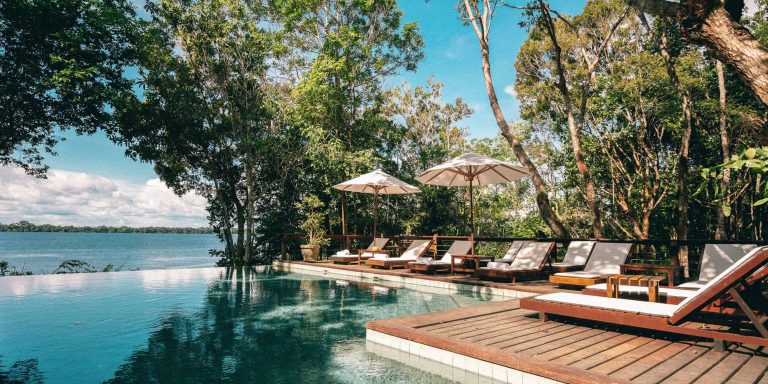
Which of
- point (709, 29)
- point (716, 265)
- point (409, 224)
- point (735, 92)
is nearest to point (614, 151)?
point (735, 92)

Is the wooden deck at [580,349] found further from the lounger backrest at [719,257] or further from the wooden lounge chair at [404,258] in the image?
the wooden lounge chair at [404,258]

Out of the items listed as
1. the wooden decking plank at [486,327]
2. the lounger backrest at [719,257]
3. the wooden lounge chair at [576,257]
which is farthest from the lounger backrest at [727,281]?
the wooden lounge chair at [576,257]

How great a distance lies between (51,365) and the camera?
4.05m

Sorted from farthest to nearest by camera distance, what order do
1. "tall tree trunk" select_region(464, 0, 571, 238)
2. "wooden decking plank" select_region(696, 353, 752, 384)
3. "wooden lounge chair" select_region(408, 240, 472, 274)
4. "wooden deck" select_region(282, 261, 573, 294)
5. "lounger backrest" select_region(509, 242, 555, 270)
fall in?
"tall tree trunk" select_region(464, 0, 571, 238) < "wooden lounge chair" select_region(408, 240, 472, 274) < "lounger backrest" select_region(509, 242, 555, 270) < "wooden deck" select_region(282, 261, 573, 294) < "wooden decking plank" select_region(696, 353, 752, 384)

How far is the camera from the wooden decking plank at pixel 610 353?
3.03 metres

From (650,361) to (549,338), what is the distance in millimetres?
838

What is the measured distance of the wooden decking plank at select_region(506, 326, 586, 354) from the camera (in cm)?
349

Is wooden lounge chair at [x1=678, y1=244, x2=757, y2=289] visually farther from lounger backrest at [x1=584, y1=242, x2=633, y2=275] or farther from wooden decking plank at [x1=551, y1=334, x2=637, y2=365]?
wooden decking plank at [x1=551, y1=334, x2=637, y2=365]

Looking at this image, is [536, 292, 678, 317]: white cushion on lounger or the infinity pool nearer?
[536, 292, 678, 317]: white cushion on lounger

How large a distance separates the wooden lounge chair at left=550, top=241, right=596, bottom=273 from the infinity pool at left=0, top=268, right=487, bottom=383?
1814mm

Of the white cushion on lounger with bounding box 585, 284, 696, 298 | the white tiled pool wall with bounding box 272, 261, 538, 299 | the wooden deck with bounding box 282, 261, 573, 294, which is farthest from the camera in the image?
the white tiled pool wall with bounding box 272, 261, 538, 299

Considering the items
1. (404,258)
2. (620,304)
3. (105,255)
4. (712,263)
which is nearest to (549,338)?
(620,304)

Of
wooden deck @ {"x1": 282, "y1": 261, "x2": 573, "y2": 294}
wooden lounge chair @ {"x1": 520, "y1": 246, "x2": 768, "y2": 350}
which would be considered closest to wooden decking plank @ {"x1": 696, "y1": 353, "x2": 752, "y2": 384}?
wooden lounge chair @ {"x1": 520, "y1": 246, "x2": 768, "y2": 350}

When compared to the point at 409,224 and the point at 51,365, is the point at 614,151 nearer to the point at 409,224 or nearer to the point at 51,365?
the point at 409,224
